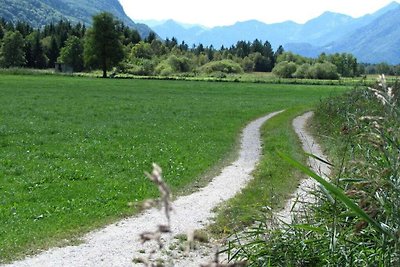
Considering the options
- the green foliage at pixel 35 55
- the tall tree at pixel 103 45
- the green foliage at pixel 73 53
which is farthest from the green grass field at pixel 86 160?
the green foliage at pixel 35 55

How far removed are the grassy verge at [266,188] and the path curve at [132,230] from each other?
469 millimetres

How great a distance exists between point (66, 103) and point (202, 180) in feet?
104

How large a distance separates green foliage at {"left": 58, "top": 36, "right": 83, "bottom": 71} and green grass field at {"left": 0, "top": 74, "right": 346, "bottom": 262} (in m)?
102

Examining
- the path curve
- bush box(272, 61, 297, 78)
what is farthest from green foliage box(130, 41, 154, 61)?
the path curve

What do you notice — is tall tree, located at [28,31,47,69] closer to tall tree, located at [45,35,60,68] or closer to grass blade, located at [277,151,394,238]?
tall tree, located at [45,35,60,68]

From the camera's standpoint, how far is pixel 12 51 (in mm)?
138250

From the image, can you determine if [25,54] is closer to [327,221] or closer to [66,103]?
[66,103]

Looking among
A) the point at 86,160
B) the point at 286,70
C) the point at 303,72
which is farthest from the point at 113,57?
the point at 86,160

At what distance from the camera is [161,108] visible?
46844 millimetres

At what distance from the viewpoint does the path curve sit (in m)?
10.2

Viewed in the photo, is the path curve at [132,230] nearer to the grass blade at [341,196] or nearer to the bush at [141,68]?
the grass blade at [341,196]

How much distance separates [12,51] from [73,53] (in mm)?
15101

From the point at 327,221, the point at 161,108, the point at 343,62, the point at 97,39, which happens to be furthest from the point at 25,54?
the point at 327,221

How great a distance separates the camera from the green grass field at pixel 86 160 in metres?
12.7
